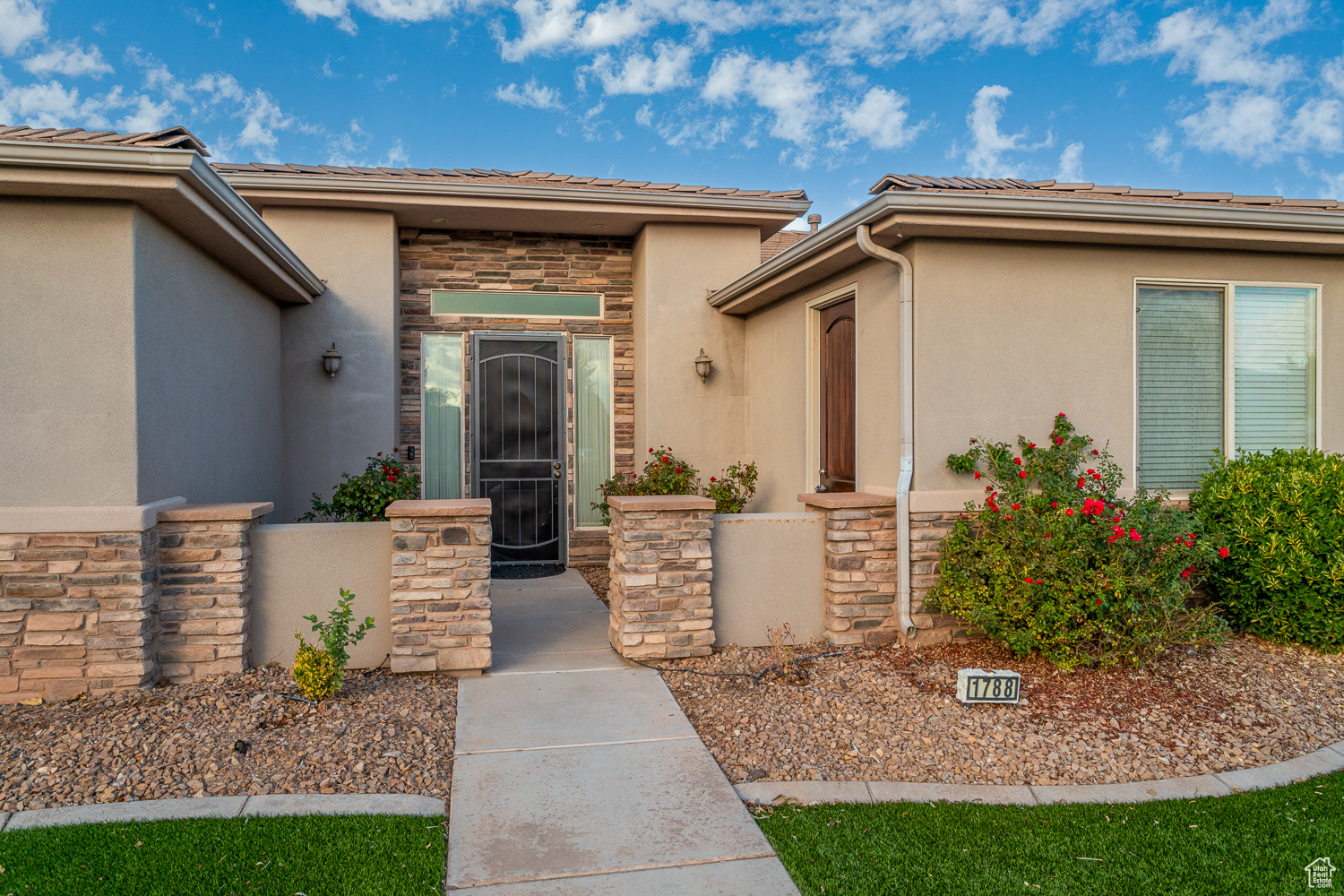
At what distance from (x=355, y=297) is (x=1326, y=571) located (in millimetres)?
7819

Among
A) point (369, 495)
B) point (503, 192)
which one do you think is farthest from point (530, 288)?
point (369, 495)

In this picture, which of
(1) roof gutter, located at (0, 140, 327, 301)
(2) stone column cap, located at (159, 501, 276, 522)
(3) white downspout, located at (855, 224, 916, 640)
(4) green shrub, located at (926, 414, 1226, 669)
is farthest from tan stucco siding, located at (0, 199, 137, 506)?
(4) green shrub, located at (926, 414, 1226, 669)

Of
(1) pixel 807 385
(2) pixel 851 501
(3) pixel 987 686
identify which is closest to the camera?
(3) pixel 987 686

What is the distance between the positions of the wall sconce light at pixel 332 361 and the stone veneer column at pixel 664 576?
3699 mm

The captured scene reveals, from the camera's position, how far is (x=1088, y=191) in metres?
5.92

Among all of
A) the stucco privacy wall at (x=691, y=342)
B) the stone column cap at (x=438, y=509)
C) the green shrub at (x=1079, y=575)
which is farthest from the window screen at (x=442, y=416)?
the green shrub at (x=1079, y=575)

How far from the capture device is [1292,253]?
585 cm

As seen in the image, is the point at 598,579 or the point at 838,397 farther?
the point at 598,579

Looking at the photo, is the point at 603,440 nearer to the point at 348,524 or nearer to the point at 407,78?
the point at 348,524

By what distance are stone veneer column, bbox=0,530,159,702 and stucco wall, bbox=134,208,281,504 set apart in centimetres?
38

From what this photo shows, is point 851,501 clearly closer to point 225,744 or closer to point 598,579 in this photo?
point 598,579

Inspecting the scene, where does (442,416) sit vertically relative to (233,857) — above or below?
above

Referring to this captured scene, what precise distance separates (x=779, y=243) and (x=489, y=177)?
17.1 ft

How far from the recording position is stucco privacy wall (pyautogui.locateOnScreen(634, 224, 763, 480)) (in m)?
8.15
